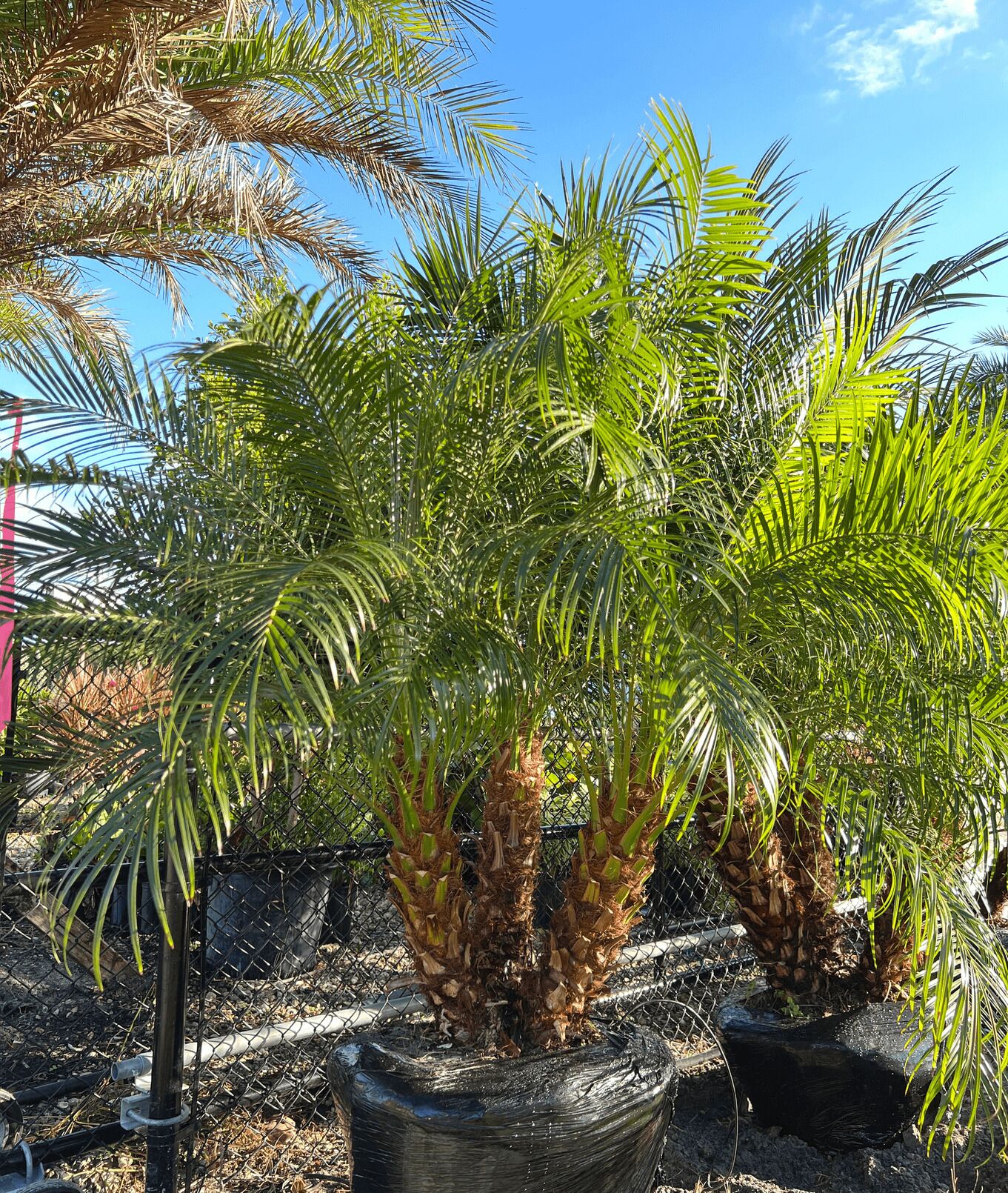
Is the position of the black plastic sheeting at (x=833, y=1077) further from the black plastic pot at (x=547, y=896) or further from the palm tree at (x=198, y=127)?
the palm tree at (x=198, y=127)

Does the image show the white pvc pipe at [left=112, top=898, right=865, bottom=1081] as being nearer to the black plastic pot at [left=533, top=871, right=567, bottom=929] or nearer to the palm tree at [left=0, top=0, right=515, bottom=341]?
the black plastic pot at [left=533, top=871, right=567, bottom=929]

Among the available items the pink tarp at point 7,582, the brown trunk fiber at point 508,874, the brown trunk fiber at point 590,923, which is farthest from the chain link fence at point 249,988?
the brown trunk fiber at point 590,923

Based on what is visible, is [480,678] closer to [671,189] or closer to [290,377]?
[290,377]

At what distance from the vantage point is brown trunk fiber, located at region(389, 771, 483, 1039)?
2779 millimetres

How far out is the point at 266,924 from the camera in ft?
14.5

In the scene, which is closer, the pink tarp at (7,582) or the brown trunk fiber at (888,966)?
the pink tarp at (7,582)

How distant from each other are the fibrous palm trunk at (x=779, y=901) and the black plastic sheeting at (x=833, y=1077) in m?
0.22

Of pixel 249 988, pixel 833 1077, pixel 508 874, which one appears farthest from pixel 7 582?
pixel 833 1077

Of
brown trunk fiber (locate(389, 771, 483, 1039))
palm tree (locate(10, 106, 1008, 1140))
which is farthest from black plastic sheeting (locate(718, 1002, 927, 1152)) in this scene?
brown trunk fiber (locate(389, 771, 483, 1039))

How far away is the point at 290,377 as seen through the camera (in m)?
2.36

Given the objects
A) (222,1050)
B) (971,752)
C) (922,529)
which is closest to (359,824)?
(222,1050)

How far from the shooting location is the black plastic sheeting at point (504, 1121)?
2.42 metres

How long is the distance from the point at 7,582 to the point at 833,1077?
9.98ft

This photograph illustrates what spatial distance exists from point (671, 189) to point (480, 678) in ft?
4.52
